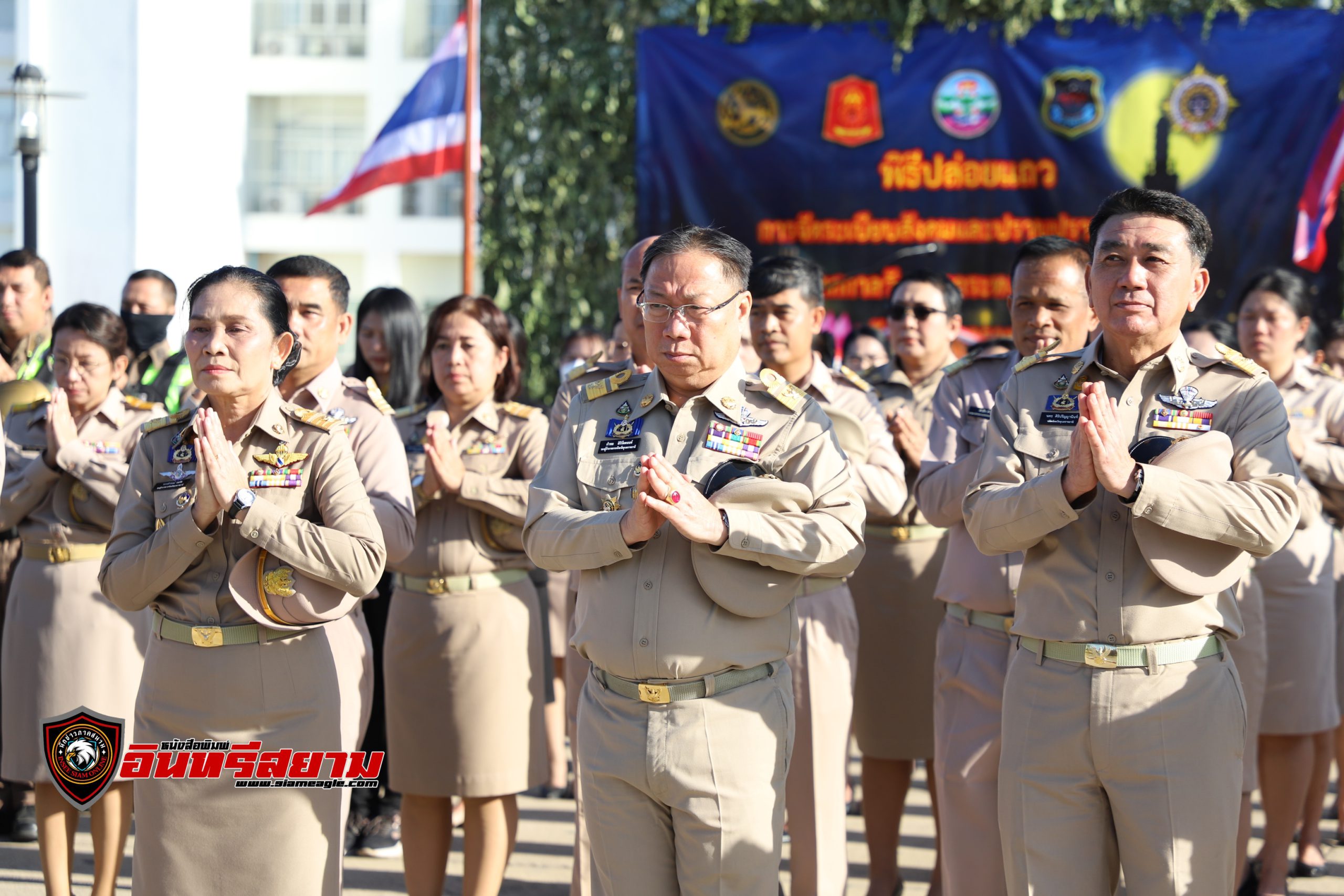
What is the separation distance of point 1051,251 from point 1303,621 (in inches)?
67.8

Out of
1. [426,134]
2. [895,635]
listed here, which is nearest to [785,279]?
[895,635]

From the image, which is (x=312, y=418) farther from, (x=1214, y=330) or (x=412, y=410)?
(x=1214, y=330)

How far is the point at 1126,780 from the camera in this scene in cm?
260

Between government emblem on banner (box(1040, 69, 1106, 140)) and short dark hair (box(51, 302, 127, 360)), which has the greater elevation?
government emblem on banner (box(1040, 69, 1106, 140))

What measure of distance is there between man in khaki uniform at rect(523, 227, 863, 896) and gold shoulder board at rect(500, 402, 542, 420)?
4.59 feet

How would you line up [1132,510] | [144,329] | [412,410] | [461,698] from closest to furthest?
[1132,510], [461,698], [412,410], [144,329]

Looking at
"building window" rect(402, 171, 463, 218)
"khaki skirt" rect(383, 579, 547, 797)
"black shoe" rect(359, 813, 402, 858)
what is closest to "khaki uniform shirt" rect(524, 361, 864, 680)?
"khaki skirt" rect(383, 579, 547, 797)

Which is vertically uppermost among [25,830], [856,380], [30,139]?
[30,139]

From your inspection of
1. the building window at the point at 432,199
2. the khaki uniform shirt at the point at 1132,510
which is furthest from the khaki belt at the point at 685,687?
the building window at the point at 432,199

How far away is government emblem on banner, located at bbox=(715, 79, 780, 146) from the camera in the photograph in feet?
29.0

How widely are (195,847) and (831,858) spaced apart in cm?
167

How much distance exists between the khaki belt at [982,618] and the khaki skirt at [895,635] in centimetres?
57

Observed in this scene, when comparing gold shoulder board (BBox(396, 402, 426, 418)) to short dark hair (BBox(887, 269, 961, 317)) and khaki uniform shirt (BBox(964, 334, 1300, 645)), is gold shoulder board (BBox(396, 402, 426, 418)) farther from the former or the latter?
khaki uniform shirt (BBox(964, 334, 1300, 645))

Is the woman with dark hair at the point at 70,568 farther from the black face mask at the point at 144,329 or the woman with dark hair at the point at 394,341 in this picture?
the woman with dark hair at the point at 394,341
